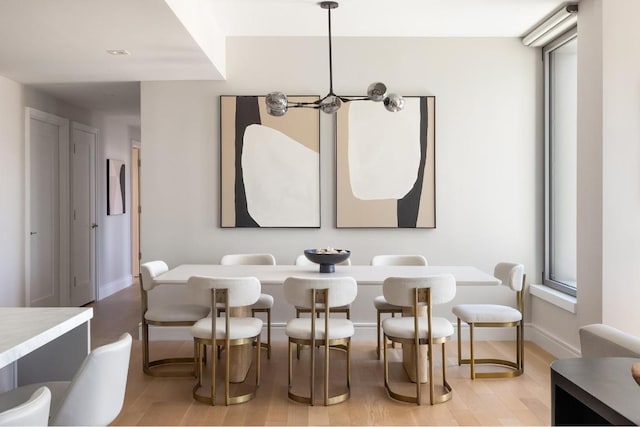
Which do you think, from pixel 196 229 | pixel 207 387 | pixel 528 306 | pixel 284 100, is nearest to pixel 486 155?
pixel 528 306

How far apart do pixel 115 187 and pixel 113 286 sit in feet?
4.76

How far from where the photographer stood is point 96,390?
1.64 meters

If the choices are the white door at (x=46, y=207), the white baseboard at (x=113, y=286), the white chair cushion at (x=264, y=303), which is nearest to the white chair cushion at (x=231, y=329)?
the white chair cushion at (x=264, y=303)

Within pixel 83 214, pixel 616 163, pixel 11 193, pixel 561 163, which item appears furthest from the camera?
pixel 83 214

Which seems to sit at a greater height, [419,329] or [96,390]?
[96,390]

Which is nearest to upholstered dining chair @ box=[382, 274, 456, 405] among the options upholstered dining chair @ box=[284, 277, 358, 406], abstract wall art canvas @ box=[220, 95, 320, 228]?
upholstered dining chair @ box=[284, 277, 358, 406]

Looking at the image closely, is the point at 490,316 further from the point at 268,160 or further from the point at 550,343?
the point at 268,160

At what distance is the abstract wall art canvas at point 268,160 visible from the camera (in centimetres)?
518

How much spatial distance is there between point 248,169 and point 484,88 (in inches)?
91.2

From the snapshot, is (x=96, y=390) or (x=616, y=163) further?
(x=616, y=163)

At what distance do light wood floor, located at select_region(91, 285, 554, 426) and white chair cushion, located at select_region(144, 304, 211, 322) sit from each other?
0.44m

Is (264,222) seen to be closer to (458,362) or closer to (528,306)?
(458,362)

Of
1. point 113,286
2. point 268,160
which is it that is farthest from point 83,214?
point 268,160

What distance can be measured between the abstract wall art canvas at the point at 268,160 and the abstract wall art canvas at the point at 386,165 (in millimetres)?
260
